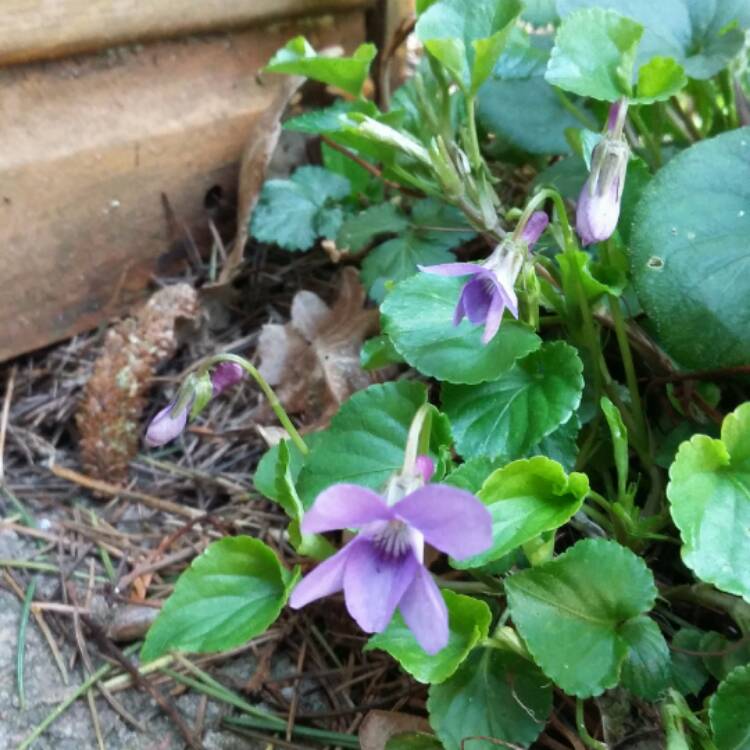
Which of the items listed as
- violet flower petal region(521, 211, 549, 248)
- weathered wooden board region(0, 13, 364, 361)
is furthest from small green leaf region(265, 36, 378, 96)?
violet flower petal region(521, 211, 549, 248)

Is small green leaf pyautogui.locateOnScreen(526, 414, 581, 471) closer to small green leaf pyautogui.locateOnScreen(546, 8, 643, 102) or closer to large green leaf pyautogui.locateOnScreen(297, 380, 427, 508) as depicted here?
large green leaf pyautogui.locateOnScreen(297, 380, 427, 508)

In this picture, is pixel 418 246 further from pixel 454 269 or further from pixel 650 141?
pixel 454 269

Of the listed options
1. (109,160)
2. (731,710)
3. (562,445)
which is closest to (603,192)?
(562,445)

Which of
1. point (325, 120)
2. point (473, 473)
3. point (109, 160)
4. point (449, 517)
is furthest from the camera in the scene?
point (109, 160)

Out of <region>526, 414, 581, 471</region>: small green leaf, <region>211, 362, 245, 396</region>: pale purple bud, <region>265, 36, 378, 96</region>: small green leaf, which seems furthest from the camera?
<region>265, 36, 378, 96</region>: small green leaf

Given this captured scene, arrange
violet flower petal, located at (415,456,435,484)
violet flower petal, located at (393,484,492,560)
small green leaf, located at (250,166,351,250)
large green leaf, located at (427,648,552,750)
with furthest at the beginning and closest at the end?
small green leaf, located at (250,166,351,250) < large green leaf, located at (427,648,552,750) < violet flower petal, located at (415,456,435,484) < violet flower petal, located at (393,484,492,560)

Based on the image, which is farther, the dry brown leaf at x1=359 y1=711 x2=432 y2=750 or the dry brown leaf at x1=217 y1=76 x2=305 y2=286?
the dry brown leaf at x1=217 y1=76 x2=305 y2=286

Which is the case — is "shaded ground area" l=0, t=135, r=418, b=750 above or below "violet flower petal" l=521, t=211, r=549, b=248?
below

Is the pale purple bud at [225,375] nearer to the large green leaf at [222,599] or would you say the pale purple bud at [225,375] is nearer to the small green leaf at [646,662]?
the large green leaf at [222,599]
